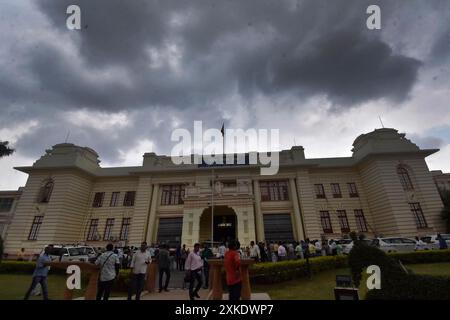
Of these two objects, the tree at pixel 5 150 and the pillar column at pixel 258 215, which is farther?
the pillar column at pixel 258 215

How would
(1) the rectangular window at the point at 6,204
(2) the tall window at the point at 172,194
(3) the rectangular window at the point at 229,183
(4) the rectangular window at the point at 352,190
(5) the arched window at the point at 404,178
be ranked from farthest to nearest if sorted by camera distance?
(1) the rectangular window at the point at 6,204
(2) the tall window at the point at 172,194
(3) the rectangular window at the point at 229,183
(4) the rectangular window at the point at 352,190
(5) the arched window at the point at 404,178

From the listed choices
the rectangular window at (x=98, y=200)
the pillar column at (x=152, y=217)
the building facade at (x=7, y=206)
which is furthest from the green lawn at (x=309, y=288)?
the building facade at (x=7, y=206)

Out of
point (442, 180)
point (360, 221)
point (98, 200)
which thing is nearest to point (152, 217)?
point (98, 200)

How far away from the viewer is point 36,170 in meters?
27.1

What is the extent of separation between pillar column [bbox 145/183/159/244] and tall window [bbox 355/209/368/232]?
2166 cm

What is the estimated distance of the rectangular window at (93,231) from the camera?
26.4m

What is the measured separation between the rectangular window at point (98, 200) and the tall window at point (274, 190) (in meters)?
18.9

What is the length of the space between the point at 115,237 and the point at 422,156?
Result: 110ft

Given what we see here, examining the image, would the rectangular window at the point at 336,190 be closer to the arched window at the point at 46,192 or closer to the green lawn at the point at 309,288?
the green lawn at the point at 309,288

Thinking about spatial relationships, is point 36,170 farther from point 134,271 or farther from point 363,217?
point 363,217

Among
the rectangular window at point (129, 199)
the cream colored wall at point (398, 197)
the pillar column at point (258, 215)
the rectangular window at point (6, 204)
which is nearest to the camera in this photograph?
the cream colored wall at point (398, 197)

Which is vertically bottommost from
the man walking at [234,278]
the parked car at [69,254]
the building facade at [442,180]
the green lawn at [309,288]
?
the green lawn at [309,288]

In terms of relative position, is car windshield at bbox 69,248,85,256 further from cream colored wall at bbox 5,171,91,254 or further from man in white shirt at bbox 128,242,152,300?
man in white shirt at bbox 128,242,152,300

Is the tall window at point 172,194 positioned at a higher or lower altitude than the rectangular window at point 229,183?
lower
